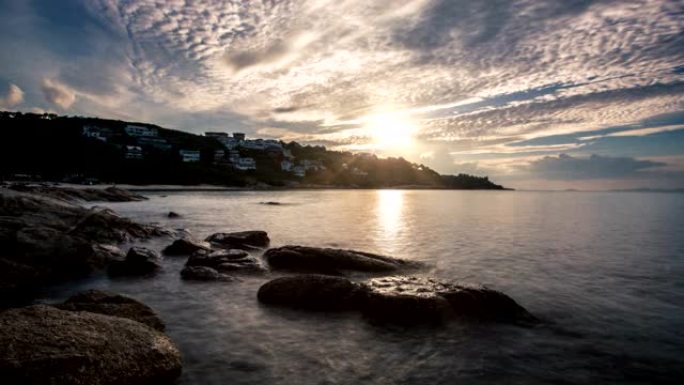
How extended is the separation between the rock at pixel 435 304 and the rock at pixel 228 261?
557 cm

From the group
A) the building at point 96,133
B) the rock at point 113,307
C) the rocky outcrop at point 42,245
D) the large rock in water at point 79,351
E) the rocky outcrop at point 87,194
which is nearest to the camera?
the large rock in water at point 79,351

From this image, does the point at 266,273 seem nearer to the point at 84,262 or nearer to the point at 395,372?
the point at 84,262

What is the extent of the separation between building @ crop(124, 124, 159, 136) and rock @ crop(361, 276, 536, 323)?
594ft

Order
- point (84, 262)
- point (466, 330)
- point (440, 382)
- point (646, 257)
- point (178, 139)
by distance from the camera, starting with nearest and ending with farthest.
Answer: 1. point (440, 382)
2. point (466, 330)
3. point (84, 262)
4. point (646, 257)
5. point (178, 139)

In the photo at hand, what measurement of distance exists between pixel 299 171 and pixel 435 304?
568 ft

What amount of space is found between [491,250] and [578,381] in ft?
51.4

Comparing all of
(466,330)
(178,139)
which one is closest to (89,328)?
(466,330)

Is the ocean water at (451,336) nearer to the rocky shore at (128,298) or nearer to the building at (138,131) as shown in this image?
the rocky shore at (128,298)

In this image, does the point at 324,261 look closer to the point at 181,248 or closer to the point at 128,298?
the point at 181,248

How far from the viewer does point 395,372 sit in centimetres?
713

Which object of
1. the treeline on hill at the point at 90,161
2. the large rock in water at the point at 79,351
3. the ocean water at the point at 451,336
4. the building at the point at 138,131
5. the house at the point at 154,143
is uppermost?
the building at the point at 138,131

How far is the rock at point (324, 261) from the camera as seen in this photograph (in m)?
15.2

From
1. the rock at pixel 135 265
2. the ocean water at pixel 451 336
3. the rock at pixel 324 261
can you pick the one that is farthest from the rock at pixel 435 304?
the rock at pixel 135 265

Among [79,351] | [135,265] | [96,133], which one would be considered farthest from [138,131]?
[79,351]
